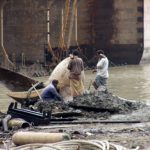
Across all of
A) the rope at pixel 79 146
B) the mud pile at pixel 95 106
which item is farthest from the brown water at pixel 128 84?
the rope at pixel 79 146

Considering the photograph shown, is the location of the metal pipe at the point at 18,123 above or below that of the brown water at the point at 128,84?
above

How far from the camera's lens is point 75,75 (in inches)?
636

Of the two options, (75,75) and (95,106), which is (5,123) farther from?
(75,75)

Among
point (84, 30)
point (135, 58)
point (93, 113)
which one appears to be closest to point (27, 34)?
point (84, 30)

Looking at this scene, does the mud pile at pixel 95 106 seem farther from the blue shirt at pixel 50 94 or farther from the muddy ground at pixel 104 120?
the blue shirt at pixel 50 94

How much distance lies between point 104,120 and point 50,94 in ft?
8.07

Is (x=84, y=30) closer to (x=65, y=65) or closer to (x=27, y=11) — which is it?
(x=27, y=11)

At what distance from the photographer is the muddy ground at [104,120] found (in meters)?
10.3

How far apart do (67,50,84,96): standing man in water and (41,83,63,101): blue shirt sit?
6.00 ft

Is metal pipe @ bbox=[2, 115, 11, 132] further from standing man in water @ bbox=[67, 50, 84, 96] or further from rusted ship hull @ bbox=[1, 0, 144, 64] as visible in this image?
rusted ship hull @ bbox=[1, 0, 144, 64]

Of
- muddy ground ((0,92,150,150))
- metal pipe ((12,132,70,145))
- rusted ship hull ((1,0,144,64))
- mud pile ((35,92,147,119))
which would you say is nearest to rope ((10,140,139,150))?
metal pipe ((12,132,70,145))

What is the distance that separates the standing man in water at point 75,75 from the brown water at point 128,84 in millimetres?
2109

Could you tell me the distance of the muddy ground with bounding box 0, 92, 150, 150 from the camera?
1032cm

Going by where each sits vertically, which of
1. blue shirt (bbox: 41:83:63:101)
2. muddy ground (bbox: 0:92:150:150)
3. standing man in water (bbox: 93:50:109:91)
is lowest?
muddy ground (bbox: 0:92:150:150)
